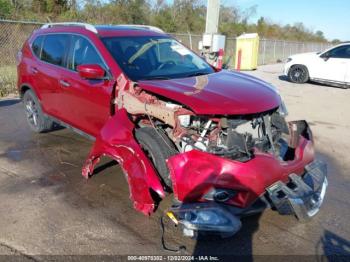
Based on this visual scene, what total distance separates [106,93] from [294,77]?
1205cm

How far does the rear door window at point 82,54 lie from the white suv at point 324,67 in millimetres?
11286

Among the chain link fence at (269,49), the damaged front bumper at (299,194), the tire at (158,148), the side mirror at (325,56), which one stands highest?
the chain link fence at (269,49)

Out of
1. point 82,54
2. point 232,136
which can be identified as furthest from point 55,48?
point 232,136

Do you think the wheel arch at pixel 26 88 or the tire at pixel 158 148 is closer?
the tire at pixel 158 148

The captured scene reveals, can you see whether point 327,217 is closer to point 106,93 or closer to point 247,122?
point 247,122

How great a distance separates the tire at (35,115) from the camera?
21.1 feet

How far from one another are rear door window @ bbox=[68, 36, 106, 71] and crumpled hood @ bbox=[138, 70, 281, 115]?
910 millimetres

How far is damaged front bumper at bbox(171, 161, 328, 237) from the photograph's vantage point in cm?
318

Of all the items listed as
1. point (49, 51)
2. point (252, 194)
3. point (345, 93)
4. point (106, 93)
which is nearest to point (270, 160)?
point (252, 194)

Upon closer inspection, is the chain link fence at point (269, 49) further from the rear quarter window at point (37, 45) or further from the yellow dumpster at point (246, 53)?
the rear quarter window at point (37, 45)

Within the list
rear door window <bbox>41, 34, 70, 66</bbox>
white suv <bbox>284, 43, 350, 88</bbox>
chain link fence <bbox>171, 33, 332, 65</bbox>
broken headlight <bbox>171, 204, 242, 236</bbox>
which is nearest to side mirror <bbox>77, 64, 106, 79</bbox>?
rear door window <bbox>41, 34, 70, 66</bbox>

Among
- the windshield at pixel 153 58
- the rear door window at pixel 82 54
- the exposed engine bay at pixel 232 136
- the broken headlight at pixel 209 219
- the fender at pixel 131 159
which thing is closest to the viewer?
the broken headlight at pixel 209 219

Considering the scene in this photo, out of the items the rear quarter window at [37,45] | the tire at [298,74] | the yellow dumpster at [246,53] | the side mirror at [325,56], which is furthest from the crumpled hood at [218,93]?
the yellow dumpster at [246,53]

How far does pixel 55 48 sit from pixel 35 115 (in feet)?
5.05
